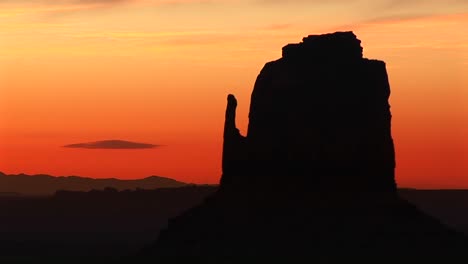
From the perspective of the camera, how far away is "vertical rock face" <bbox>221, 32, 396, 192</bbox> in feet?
541

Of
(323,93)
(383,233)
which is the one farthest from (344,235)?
(323,93)

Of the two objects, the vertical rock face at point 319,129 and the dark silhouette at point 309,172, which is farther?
the vertical rock face at point 319,129

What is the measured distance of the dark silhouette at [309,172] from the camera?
160000 millimetres

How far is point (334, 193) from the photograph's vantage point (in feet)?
540

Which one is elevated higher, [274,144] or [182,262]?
[274,144]

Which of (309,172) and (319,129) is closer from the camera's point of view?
(309,172)

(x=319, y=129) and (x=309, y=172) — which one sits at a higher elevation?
(x=319, y=129)

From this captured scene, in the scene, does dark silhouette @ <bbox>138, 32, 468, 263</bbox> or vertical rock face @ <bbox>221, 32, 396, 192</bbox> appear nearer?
dark silhouette @ <bbox>138, 32, 468, 263</bbox>

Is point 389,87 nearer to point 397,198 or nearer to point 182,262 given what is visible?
point 397,198

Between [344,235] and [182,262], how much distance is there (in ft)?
48.1

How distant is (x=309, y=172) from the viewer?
166 meters

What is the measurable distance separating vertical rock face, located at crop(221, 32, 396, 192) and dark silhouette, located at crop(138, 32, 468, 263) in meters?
0.09

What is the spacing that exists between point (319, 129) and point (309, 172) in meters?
4.09

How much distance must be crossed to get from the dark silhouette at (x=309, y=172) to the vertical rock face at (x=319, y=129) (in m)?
0.09
